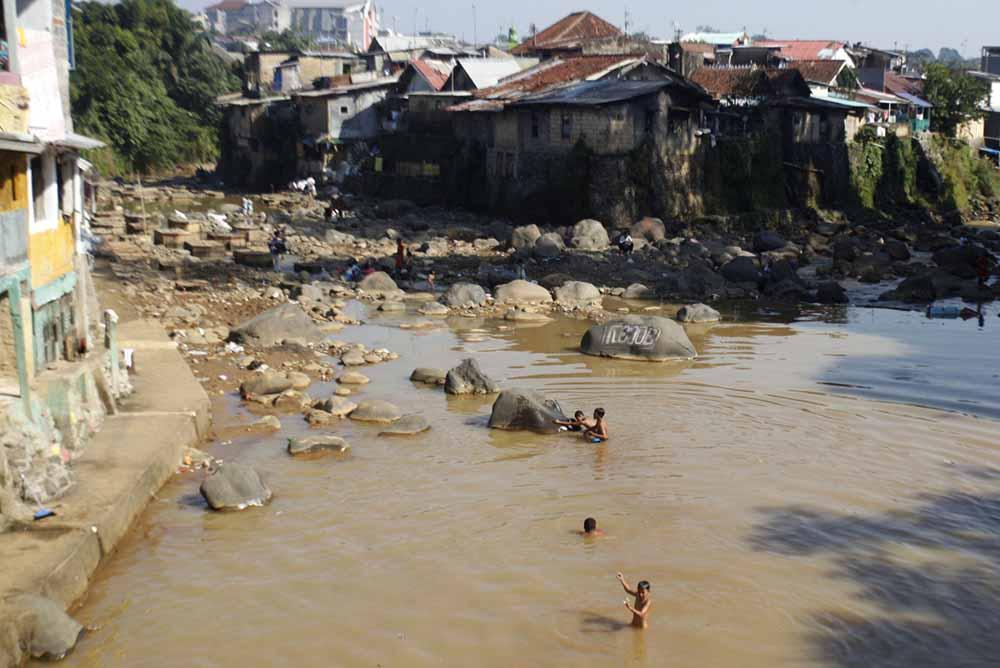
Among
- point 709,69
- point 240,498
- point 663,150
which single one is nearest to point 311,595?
point 240,498

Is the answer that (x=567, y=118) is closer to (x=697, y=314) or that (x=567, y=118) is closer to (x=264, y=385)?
(x=697, y=314)

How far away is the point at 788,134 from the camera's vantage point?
48.2 meters

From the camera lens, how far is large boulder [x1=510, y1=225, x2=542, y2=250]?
37006 millimetres

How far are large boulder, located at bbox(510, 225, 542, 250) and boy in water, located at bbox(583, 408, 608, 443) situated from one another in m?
19.7

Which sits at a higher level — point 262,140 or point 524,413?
point 262,140

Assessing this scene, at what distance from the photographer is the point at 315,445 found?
16.5 m

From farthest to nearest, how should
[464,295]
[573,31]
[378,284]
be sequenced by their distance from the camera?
[573,31], [378,284], [464,295]

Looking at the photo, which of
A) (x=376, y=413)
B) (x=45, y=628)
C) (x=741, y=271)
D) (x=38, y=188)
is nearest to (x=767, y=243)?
(x=741, y=271)

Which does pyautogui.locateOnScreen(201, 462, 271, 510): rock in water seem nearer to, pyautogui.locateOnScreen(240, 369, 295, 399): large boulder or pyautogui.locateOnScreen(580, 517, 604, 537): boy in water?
pyautogui.locateOnScreen(580, 517, 604, 537): boy in water

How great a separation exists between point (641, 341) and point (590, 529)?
970 centimetres

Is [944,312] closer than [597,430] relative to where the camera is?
No

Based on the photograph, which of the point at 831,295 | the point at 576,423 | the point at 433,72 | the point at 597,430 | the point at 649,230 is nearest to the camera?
the point at 597,430

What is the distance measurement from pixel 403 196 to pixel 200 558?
3986 cm

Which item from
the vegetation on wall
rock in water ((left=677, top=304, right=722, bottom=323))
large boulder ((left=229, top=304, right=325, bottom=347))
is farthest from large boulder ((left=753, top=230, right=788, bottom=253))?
the vegetation on wall
